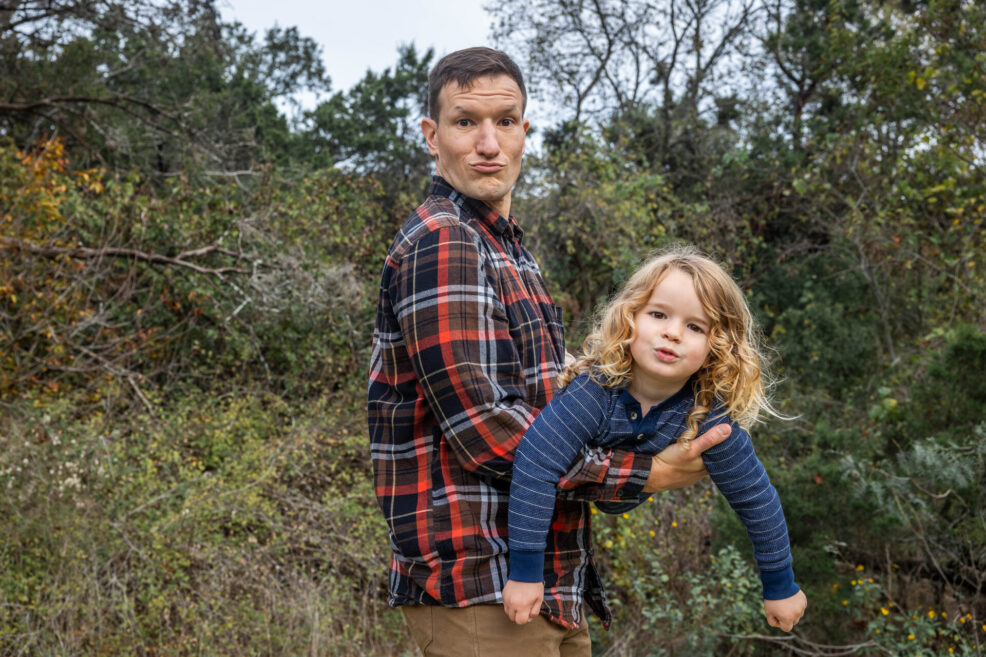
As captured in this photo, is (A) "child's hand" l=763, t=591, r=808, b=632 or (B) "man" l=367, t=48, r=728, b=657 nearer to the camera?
(B) "man" l=367, t=48, r=728, b=657

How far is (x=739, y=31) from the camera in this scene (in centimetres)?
1087

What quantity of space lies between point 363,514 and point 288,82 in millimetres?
13339

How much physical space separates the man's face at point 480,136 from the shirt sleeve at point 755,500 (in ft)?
2.27

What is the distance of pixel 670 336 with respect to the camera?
1604 mm

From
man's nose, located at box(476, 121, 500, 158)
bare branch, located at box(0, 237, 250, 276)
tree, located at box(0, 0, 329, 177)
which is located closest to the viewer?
man's nose, located at box(476, 121, 500, 158)

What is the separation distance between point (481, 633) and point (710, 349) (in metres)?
0.70

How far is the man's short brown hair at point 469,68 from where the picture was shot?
1.79 metres

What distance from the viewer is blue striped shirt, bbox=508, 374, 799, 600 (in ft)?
4.94

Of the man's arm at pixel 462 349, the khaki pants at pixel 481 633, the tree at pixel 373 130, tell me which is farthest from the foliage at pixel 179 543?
the tree at pixel 373 130

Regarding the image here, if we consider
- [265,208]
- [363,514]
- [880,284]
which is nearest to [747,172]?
[880,284]

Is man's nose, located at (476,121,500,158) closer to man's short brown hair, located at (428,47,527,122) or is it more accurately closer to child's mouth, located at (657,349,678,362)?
man's short brown hair, located at (428,47,527,122)

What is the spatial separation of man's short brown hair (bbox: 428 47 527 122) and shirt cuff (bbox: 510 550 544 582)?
3.15ft

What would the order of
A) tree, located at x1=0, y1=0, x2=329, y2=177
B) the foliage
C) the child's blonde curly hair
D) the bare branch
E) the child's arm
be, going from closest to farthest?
the child's arm → the child's blonde curly hair → the foliage → the bare branch → tree, located at x1=0, y1=0, x2=329, y2=177

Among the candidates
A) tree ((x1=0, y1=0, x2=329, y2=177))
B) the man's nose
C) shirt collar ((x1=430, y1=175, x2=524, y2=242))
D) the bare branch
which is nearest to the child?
shirt collar ((x1=430, y1=175, x2=524, y2=242))
